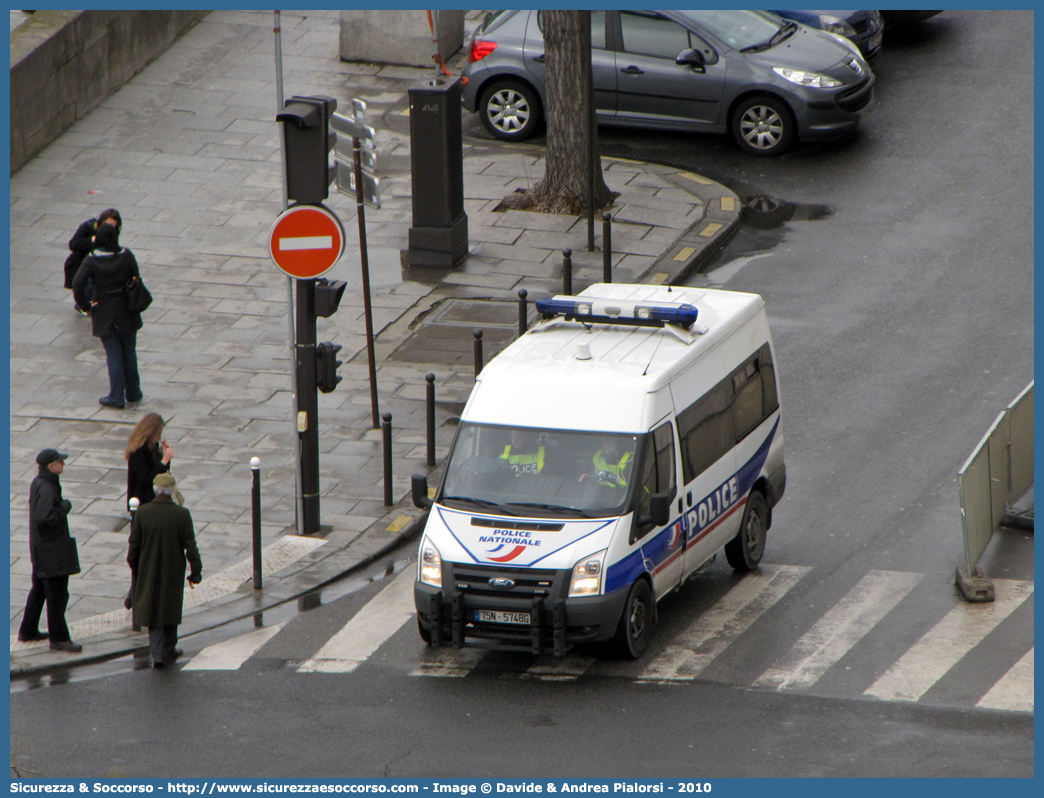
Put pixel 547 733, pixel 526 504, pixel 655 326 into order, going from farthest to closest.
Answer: pixel 655 326, pixel 526 504, pixel 547 733

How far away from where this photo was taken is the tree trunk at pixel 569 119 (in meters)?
20.8

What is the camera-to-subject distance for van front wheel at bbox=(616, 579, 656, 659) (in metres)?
11.8

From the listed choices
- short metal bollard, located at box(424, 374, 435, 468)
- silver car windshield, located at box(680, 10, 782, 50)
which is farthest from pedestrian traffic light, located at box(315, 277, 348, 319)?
silver car windshield, located at box(680, 10, 782, 50)

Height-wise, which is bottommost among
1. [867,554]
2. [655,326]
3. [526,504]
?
[867,554]

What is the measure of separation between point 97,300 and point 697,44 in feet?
32.5

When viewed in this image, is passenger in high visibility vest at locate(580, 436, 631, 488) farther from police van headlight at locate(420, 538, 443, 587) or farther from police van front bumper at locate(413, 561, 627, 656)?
police van headlight at locate(420, 538, 443, 587)

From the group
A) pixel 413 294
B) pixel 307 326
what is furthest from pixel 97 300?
pixel 413 294

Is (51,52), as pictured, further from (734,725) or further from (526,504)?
(734,725)

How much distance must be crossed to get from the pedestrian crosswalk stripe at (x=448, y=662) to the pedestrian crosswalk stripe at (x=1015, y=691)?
3458mm

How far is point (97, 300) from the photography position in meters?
16.2

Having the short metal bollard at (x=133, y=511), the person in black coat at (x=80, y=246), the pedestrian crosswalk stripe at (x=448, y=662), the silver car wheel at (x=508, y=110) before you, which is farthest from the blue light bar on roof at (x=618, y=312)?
the silver car wheel at (x=508, y=110)

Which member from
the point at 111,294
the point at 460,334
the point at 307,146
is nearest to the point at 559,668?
the point at 307,146

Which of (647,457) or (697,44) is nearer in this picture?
(647,457)

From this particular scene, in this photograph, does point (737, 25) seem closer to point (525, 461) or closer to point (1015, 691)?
point (525, 461)
